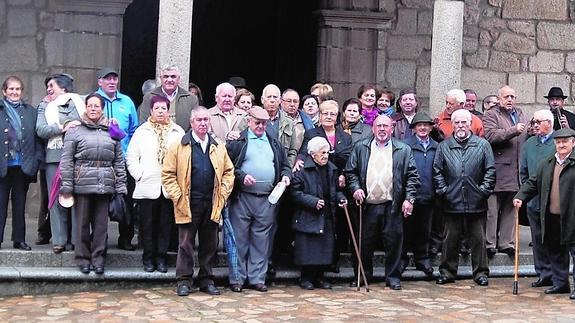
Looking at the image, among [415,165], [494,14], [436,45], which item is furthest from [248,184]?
[494,14]

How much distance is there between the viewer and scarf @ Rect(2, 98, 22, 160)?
900 centimetres

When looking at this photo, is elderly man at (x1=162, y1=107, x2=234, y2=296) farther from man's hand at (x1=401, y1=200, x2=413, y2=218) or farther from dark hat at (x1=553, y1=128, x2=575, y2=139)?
dark hat at (x1=553, y1=128, x2=575, y2=139)

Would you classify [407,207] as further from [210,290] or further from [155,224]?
[155,224]

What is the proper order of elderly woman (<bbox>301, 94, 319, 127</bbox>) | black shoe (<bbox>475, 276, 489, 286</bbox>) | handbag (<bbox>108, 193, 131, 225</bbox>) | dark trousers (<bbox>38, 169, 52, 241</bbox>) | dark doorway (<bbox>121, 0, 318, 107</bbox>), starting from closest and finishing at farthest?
handbag (<bbox>108, 193, 131, 225</bbox>) < dark trousers (<bbox>38, 169, 52, 241</bbox>) < black shoe (<bbox>475, 276, 489, 286</bbox>) < elderly woman (<bbox>301, 94, 319, 127</bbox>) < dark doorway (<bbox>121, 0, 318, 107</bbox>)

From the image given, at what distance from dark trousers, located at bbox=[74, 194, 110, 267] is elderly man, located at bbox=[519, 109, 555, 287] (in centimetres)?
384

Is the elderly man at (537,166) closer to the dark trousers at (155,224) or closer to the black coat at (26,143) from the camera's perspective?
the dark trousers at (155,224)

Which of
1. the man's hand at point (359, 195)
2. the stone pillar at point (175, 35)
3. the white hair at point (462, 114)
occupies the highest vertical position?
the stone pillar at point (175, 35)

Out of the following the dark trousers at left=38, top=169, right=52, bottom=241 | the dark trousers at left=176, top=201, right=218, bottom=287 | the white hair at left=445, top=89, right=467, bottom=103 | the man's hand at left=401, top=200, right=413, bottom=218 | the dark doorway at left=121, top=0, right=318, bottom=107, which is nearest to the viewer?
the dark trousers at left=176, top=201, right=218, bottom=287

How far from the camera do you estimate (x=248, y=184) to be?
8.91 m

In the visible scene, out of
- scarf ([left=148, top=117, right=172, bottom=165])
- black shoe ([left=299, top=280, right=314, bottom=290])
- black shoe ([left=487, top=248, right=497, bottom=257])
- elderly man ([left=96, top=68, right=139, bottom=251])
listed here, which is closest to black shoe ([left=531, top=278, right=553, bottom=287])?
black shoe ([left=487, top=248, right=497, bottom=257])

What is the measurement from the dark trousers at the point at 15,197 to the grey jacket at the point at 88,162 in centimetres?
65

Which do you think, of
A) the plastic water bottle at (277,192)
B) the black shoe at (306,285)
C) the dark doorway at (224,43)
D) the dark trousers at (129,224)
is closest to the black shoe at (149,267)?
the dark trousers at (129,224)

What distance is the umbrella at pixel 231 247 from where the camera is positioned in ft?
29.5

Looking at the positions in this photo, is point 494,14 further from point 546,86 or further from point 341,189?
point 341,189
